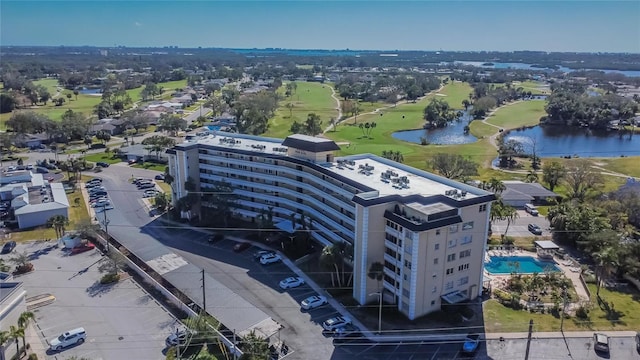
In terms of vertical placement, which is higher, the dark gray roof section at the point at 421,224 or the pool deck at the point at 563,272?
the dark gray roof section at the point at 421,224

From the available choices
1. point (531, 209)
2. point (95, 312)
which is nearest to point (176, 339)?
point (95, 312)

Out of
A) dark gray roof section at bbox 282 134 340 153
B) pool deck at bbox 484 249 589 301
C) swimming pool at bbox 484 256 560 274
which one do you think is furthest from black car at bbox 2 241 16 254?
swimming pool at bbox 484 256 560 274

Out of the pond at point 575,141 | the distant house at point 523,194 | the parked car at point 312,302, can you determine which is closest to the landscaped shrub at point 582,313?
the parked car at point 312,302

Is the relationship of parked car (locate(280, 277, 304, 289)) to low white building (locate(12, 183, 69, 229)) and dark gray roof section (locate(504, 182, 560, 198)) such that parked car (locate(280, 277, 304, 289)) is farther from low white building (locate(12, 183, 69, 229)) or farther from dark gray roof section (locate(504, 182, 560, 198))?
dark gray roof section (locate(504, 182, 560, 198))

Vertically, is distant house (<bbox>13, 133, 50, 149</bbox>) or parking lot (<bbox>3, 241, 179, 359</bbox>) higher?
distant house (<bbox>13, 133, 50, 149</bbox>)

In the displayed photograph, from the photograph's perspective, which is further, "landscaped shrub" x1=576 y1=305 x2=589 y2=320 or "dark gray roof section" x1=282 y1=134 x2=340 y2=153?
"dark gray roof section" x1=282 y1=134 x2=340 y2=153

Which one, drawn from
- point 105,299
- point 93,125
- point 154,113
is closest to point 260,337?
point 105,299

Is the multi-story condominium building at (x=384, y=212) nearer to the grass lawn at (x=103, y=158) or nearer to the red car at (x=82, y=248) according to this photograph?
the red car at (x=82, y=248)
